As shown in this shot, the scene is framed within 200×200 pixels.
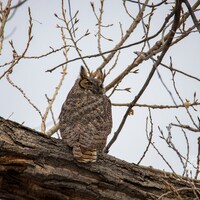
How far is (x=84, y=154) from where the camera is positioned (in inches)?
142

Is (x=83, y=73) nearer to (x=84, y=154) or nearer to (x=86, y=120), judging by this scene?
(x=86, y=120)

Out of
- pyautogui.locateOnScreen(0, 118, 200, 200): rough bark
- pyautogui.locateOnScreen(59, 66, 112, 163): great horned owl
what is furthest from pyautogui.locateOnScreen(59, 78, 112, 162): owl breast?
pyautogui.locateOnScreen(0, 118, 200, 200): rough bark

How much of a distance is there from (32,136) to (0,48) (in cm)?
158

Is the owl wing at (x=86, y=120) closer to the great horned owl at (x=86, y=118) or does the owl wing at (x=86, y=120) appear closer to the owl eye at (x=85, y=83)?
the great horned owl at (x=86, y=118)

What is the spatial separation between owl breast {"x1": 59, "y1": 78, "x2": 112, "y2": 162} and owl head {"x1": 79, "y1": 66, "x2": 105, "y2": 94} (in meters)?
0.05

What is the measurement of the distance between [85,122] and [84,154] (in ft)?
2.02

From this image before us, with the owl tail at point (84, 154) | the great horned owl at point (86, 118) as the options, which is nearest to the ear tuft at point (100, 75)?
the great horned owl at point (86, 118)

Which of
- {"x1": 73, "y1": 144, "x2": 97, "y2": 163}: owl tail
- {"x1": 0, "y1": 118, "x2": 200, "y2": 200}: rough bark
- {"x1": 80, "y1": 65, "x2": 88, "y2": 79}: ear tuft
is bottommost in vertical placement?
{"x1": 0, "y1": 118, "x2": 200, "y2": 200}: rough bark

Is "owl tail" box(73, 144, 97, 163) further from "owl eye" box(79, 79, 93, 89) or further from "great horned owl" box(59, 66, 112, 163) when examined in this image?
"owl eye" box(79, 79, 93, 89)

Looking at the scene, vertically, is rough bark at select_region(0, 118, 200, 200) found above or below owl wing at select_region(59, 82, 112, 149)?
below

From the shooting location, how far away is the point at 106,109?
181 inches

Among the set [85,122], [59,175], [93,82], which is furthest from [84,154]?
[93,82]

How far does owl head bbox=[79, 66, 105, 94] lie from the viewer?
4.80 metres

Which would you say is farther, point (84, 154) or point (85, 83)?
point (85, 83)
